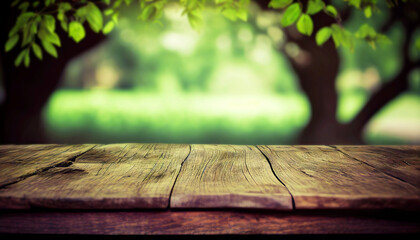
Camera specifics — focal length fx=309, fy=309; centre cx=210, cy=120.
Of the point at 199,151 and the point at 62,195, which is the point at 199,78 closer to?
the point at 199,151

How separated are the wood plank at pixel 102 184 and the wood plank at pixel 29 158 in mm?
54

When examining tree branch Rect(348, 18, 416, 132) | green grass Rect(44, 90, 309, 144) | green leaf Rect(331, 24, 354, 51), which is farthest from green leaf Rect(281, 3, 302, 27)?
green grass Rect(44, 90, 309, 144)

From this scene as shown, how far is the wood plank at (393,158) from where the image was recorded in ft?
3.18

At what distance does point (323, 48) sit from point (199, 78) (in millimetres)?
2629

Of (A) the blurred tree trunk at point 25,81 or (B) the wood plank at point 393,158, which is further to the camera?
(A) the blurred tree trunk at point 25,81

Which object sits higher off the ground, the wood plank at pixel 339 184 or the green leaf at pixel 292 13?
the green leaf at pixel 292 13

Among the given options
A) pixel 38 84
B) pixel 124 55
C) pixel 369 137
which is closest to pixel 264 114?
pixel 369 137

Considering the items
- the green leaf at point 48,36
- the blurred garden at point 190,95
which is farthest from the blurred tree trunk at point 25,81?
the green leaf at point 48,36

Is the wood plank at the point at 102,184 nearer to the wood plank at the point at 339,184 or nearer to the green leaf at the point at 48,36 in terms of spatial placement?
the wood plank at the point at 339,184

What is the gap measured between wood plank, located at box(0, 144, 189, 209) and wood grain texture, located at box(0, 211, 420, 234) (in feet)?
0.16

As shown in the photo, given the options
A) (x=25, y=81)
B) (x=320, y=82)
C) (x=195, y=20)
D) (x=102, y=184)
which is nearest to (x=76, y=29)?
(x=195, y=20)

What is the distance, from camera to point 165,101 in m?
5.88

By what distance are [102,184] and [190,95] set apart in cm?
509

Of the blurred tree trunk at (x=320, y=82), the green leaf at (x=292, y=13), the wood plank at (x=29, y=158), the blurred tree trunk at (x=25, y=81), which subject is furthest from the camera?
the blurred tree trunk at (x=320, y=82)
